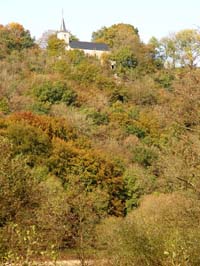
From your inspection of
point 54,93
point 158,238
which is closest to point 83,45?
point 54,93

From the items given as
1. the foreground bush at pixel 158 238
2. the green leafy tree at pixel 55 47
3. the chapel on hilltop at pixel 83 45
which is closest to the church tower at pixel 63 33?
the chapel on hilltop at pixel 83 45

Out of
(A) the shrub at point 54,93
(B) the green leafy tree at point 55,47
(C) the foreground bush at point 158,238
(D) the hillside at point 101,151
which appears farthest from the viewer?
(B) the green leafy tree at point 55,47

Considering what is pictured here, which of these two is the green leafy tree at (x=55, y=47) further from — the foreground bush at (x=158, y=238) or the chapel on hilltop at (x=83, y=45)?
the foreground bush at (x=158, y=238)

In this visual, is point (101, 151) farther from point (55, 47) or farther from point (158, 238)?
point (55, 47)

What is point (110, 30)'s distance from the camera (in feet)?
257

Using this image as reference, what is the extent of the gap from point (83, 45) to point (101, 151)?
44.2 metres

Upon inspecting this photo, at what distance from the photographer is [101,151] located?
35688mm

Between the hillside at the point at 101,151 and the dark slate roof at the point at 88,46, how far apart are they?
1.38 metres

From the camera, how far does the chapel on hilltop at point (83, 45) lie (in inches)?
2931

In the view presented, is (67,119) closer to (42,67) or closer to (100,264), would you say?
(42,67)

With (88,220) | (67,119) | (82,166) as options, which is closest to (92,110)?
(67,119)

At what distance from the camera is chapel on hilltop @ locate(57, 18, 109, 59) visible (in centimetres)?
7444

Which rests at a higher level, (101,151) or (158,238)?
(158,238)

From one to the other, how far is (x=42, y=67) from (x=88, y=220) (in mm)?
39028
